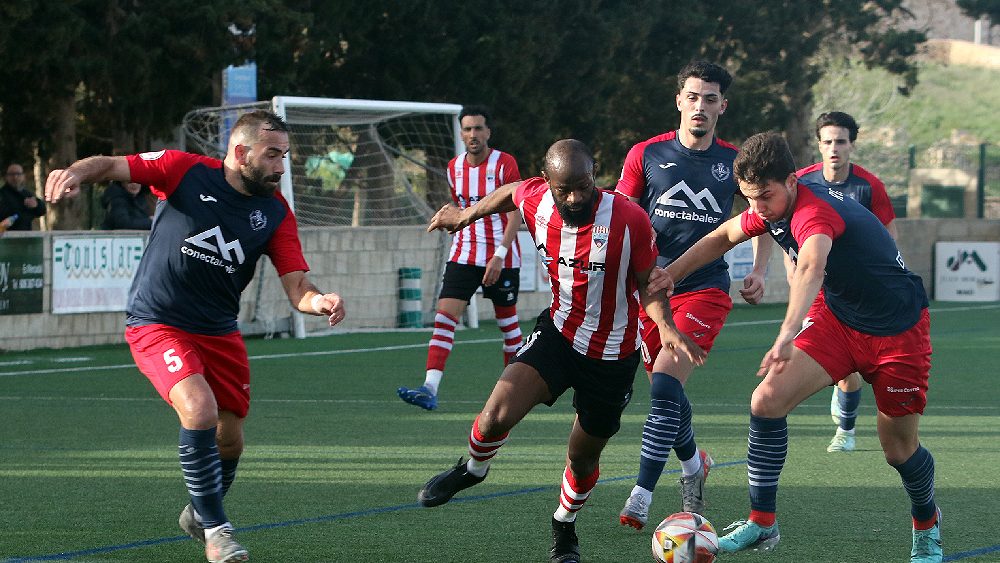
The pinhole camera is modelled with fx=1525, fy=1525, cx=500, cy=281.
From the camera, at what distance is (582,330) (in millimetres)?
6379

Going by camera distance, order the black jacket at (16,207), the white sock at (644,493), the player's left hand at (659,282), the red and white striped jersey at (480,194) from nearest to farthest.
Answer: the player's left hand at (659,282) → the white sock at (644,493) → the red and white striped jersey at (480,194) → the black jacket at (16,207)

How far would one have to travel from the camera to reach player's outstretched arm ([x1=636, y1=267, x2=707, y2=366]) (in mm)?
6117

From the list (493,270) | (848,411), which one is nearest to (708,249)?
(848,411)

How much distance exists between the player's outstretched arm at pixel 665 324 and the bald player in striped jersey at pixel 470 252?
511cm

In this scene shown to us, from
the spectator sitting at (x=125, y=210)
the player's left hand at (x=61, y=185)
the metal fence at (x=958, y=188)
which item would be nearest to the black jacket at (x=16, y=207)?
the spectator sitting at (x=125, y=210)

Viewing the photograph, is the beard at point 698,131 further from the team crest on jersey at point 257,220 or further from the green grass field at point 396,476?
the team crest on jersey at point 257,220

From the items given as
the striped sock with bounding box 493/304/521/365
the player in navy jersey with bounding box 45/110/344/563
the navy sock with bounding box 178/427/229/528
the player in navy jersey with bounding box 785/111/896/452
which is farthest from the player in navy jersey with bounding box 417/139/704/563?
the striped sock with bounding box 493/304/521/365

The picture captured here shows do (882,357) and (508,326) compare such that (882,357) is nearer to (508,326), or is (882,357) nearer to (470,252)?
(470,252)

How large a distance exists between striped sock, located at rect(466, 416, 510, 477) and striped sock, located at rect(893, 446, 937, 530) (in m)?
1.68

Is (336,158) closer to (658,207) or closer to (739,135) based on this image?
(739,135)

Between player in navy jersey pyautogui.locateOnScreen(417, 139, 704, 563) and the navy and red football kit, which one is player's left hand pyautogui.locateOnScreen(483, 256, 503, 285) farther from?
the navy and red football kit

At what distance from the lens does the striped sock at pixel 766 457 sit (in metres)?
6.44

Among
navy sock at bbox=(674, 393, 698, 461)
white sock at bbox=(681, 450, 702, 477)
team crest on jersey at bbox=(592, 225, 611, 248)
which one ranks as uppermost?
team crest on jersey at bbox=(592, 225, 611, 248)

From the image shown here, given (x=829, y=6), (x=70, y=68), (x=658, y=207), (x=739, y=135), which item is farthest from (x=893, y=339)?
(x=829, y=6)
